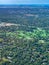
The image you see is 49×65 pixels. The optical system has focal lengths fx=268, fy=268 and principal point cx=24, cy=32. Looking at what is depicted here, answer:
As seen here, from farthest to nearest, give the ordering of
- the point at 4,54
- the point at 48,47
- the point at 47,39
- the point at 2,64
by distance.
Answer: the point at 47,39, the point at 48,47, the point at 4,54, the point at 2,64

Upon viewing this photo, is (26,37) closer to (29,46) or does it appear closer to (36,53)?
(29,46)

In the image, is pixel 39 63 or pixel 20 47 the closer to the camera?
pixel 39 63

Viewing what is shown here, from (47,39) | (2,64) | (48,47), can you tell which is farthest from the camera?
(47,39)

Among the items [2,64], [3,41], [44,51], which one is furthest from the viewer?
[3,41]

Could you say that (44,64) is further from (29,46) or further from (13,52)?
(29,46)

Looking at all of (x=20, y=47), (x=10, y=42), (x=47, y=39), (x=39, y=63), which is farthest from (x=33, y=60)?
(x=47, y=39)

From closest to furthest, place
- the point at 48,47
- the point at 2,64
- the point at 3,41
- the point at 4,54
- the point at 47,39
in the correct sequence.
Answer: the point at 2,64 → the point at 4,54 → the point at 48,47 → the point at 3,41 → the point at 47,39

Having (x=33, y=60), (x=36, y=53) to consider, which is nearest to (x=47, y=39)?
(x=36, y=53)

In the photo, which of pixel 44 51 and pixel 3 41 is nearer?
pixel 44 51

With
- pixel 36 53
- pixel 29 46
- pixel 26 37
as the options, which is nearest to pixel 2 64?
pixel 36 53
